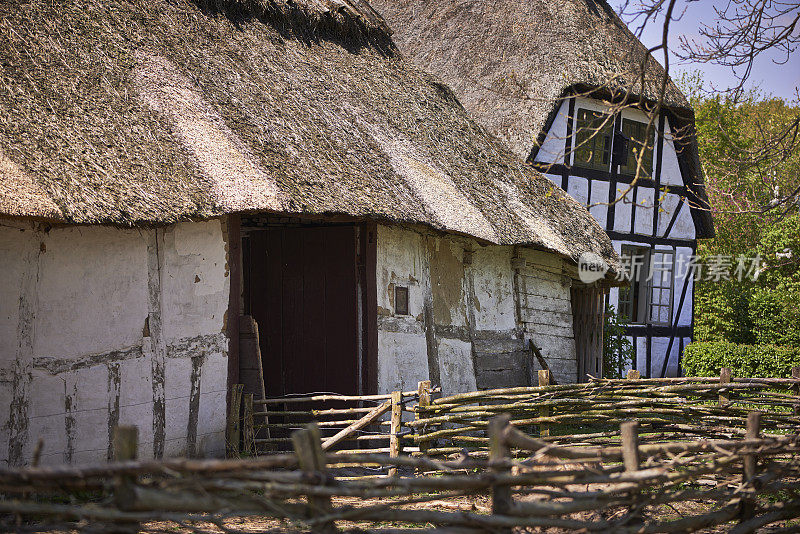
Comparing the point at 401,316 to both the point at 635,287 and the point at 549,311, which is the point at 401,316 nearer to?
the point at 549,311

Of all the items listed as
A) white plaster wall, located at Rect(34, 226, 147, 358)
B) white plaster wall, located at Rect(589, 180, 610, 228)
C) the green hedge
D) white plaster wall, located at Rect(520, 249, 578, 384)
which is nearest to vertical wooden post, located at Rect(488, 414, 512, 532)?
white plaster wall, located at Rect(34, 226, 147, 358)

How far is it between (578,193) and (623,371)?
3.01 meters

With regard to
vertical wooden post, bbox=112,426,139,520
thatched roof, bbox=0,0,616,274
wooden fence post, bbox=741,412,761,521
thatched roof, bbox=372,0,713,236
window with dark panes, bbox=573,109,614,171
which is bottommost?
wooden fence post, bbox=741,412,761,521

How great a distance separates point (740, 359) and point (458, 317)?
745 centimetres

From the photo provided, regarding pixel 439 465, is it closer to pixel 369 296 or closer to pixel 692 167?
pixel 369 296

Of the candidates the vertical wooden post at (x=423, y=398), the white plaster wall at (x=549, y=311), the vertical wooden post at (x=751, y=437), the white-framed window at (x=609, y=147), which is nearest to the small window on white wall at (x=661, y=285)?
the white-framed window at (x=609, y=147)

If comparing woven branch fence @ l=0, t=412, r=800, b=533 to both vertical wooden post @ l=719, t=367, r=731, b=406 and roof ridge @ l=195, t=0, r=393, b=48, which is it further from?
roof ridge @ l=195, t=0, r=393, b=48

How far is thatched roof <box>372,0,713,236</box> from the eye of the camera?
13.3 m

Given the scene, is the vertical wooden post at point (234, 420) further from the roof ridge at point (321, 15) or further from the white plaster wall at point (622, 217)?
the white plaster wall at point (622, 217)

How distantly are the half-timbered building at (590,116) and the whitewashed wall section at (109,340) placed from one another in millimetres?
7144

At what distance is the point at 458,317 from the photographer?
376 inches

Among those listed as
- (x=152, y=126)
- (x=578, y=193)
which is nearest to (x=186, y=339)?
(x=152, y=126)

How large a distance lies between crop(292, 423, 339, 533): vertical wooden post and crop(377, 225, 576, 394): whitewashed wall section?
15.4 feet

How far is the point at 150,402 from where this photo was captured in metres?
6.62
